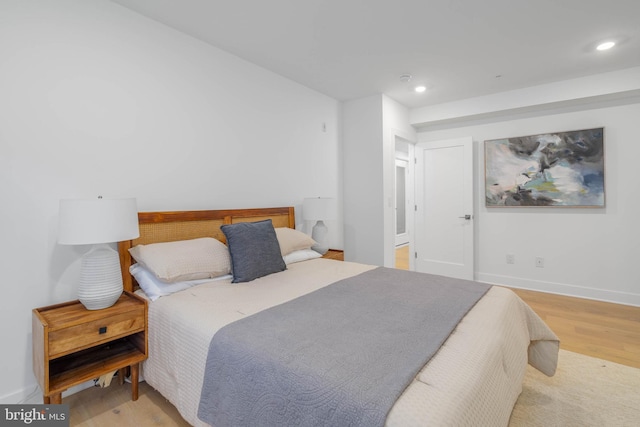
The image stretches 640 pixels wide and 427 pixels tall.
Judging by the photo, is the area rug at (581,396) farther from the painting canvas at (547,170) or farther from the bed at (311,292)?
the painting canvas at (547,170)

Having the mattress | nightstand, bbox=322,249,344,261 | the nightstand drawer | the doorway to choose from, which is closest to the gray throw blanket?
the mattress

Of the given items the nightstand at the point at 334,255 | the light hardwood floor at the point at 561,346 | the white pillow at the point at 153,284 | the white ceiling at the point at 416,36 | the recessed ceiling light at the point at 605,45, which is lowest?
the light hardwood floor at the point at 561,346

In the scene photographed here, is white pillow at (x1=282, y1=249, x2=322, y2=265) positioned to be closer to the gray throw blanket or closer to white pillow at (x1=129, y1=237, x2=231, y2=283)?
white pillow at (x1=129, y1=237, x2=231, y2=283)

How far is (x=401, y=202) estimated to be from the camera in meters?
7.13

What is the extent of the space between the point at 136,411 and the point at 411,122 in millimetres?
→ 4402

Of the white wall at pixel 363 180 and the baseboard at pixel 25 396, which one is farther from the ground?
the white wall at pixel 363 180

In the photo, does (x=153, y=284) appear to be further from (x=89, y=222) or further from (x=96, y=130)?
(x=96, y=130)

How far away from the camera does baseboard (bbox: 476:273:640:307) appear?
3.39 metres

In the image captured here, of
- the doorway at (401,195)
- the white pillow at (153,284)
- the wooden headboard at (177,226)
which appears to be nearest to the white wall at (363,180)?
the wooden headboard at (177,226)

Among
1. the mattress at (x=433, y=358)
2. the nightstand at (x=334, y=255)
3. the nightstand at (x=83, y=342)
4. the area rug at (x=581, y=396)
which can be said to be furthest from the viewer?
the nightstand at (x=334, y=255)

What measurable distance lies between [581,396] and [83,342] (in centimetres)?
287

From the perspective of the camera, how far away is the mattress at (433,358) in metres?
0.95

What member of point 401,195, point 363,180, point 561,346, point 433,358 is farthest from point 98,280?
point 401,195

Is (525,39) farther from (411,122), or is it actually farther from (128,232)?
(128,232)
